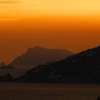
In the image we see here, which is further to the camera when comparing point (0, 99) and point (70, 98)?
point (70, 98)

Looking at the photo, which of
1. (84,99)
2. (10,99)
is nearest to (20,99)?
(10,99)

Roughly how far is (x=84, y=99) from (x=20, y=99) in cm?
1076

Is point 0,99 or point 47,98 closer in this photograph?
point 0,99

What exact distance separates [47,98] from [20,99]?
6.75 meters

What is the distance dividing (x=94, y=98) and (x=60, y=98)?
6.08 m

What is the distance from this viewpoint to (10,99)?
14275cm

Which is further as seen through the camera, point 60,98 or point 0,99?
point 60,98

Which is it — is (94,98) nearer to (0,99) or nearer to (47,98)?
(47,98)

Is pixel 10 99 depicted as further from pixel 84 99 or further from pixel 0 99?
pixel 84 99

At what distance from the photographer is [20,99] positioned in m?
143

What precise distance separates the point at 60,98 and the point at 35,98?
4.44 meters

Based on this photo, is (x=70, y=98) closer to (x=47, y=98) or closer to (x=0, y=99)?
(x=47, y=98)

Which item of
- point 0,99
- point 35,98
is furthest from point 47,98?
point 0,99

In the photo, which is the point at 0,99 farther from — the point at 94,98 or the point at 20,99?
the point at 94,98
